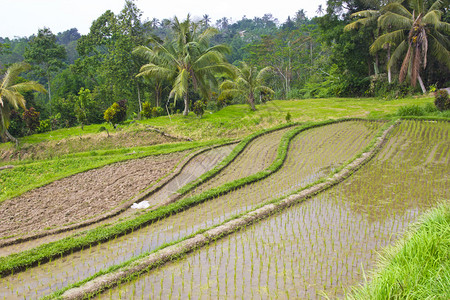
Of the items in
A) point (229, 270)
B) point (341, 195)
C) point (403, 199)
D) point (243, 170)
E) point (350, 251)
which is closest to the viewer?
point (229, 270)

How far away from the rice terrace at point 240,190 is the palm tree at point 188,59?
0.29ft

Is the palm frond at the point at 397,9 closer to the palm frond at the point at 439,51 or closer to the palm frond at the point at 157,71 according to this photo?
the palm frond at the point at 439,51

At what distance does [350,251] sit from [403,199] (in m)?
2.62

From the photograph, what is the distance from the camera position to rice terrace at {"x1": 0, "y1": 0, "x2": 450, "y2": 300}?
4.65m

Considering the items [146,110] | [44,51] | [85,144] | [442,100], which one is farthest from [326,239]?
[44,51]

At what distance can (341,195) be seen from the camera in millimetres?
7672

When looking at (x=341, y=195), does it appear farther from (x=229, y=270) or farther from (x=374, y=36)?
(x=374, y=36)

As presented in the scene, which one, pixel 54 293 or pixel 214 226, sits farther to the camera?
pixel 214 226

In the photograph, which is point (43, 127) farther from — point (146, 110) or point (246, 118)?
point (246, 118)

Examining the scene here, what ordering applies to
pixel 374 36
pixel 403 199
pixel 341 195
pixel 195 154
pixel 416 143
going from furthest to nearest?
pixel 374 36 < pixel 195 154 < pixel 416 143 < pixel 341 195 < pixel 403 199

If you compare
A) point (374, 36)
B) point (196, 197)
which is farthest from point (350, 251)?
point (374, 36)

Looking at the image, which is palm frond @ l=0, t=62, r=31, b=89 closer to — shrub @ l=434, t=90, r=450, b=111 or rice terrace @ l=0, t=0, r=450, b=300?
rice terrace @ l=0, t=0, r=450, b=300

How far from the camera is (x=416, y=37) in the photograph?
1947 centimetres

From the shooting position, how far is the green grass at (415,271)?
3600mm
